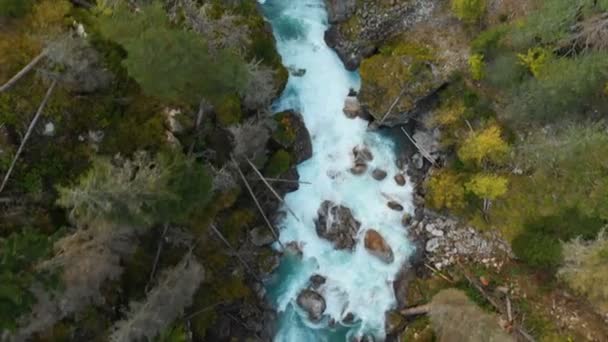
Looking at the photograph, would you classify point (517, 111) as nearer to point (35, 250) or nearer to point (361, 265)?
point (361, 265)

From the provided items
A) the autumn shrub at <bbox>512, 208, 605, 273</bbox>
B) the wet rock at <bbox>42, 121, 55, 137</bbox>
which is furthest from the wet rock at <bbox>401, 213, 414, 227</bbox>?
the wet rock at <bbox>42, 121, 55, 137</bbox>

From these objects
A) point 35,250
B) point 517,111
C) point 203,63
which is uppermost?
point 203,63

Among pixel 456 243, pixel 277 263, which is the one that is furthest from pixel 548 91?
pixel 277 263

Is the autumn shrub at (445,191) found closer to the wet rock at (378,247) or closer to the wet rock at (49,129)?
the wet rock at (378,247)

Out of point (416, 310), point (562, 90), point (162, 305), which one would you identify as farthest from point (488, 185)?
point (162, 305)

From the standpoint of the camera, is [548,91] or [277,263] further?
[277,263]

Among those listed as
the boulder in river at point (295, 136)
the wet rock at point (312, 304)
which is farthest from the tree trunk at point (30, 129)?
the wet rock at point (312, 304)
